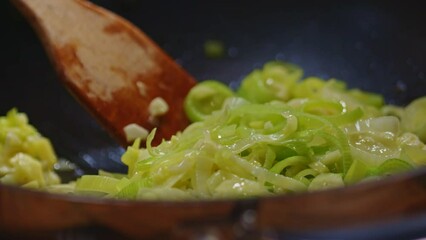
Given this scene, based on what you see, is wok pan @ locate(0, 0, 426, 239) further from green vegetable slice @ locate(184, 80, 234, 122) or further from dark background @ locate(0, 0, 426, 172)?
green vegetable slice @ locate(184, 80, 234, 122)

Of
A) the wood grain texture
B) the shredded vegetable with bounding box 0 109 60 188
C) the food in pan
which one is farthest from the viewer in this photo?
the shredded vegetable with bounding box 0 109 60 188

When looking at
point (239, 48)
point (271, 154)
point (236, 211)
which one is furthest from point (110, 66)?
point (236, 211)

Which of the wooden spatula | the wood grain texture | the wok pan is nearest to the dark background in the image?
the wok pan

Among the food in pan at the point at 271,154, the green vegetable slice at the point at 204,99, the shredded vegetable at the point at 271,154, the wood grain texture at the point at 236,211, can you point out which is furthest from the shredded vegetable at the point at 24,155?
the wood grain texture at the point at 236,211

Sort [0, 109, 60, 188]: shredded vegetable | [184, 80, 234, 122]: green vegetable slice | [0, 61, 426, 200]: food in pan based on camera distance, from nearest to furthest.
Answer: [0, 61, 426, 200]: food in pan → [0, 109, 60, 188]: shredded vegetable → [184, 80, 234, 122]: green vegetable slice

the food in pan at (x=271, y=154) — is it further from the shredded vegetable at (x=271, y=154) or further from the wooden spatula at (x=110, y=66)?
the wooden spatula at (x=110, y=66)

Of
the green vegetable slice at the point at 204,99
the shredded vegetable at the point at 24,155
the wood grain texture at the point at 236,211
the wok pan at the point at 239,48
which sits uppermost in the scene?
the wok pan at the point at 239,48
